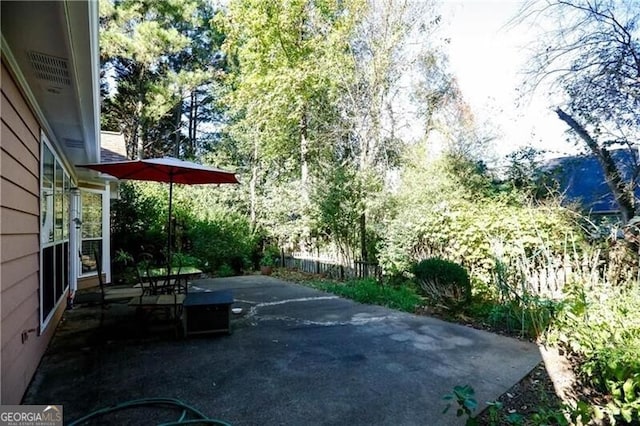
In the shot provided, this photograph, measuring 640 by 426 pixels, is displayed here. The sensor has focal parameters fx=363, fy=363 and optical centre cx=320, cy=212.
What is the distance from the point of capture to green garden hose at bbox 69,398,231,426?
2.34 m

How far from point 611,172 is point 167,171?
22.1ft

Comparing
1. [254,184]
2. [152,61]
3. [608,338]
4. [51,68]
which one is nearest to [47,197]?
[51,68]

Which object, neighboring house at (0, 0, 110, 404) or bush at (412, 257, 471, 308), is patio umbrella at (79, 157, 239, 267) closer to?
neighboring house at (0, 0, 110, 404)

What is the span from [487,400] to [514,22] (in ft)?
16.1

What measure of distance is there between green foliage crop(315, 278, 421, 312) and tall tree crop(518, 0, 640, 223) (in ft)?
11.3

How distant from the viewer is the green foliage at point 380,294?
5.91 meters

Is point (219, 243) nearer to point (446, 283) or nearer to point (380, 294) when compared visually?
point (380, 294)

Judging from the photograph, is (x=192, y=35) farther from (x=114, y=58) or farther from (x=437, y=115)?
(x=437, y=115)

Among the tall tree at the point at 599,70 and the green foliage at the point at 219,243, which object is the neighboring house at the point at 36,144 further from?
the tall tree at the point at 599,70

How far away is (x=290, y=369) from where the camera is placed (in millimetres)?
3332

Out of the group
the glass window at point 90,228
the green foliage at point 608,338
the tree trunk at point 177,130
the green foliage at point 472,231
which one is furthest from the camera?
the tree trunk at point 177,130

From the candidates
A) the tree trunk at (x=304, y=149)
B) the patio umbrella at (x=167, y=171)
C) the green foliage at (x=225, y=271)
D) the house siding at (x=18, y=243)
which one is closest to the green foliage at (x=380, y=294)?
the patio umbrella at (x=167, y=171)

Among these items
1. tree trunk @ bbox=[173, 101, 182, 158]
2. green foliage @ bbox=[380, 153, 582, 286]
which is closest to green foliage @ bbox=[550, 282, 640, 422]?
green foliage @ bbox=[380, 153, 582, 286]

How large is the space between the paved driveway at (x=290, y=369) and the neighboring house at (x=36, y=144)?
1.43 feet
